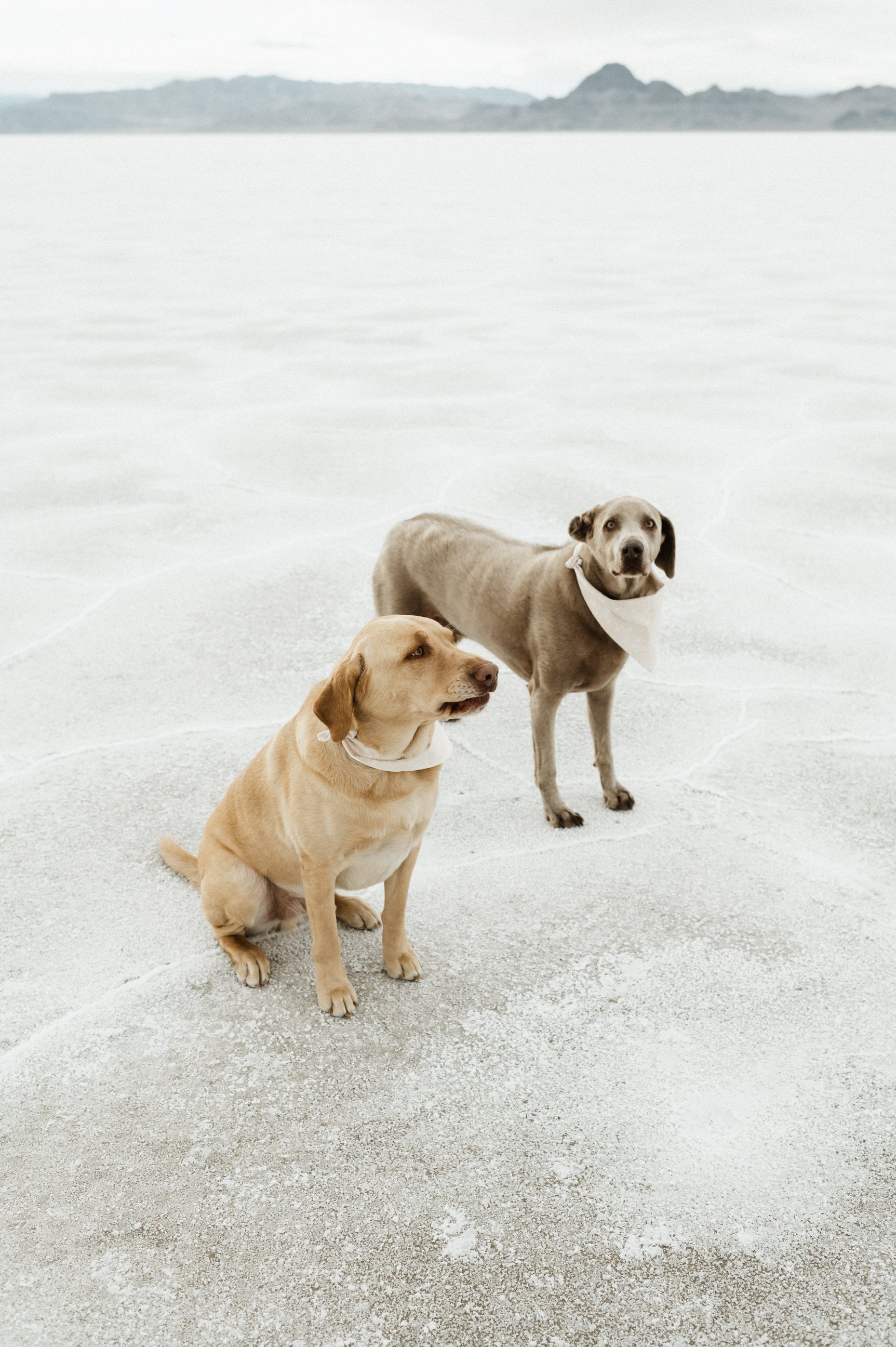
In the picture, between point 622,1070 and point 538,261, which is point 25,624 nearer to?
point 622,1070

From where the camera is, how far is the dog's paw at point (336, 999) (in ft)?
6.41

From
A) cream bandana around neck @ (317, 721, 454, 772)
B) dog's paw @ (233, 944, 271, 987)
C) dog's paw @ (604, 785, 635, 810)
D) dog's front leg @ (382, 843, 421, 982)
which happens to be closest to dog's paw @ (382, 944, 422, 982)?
dog's front leg @ (382, 843, 421, 982)

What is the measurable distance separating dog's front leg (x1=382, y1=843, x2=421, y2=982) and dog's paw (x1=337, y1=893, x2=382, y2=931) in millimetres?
116

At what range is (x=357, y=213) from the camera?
59.7 ft

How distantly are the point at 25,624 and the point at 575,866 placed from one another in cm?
210

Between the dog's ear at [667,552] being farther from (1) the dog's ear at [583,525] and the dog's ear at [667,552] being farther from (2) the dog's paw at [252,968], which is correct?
(2) the dog's paw at [252,968]

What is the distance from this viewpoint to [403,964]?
2.05 meters

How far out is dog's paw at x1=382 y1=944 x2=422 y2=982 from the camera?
6.71ft

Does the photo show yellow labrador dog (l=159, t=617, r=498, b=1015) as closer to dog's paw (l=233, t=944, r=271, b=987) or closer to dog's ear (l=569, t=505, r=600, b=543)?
dog's paw (l=233, t=944, r=271, b=987)

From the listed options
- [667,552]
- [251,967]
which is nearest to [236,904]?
[251,967]

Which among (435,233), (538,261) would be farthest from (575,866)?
(435,233)

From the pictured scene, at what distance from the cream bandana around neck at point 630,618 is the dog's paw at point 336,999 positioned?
95 cm

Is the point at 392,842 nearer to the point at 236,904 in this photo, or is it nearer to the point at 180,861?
the point at 236,904

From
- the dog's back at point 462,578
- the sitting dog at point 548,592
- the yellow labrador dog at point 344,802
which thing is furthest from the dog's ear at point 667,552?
the yellow labrador dog at point 344,802
